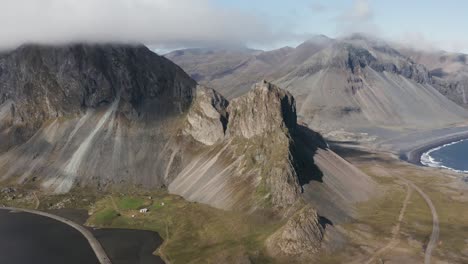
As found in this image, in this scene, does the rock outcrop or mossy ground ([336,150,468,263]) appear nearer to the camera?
the rock outcrop

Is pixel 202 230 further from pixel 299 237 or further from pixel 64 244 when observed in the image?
pixel 64 244

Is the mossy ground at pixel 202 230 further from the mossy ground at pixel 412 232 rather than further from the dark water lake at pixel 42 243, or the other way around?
the mossy ground at pixel 412 232

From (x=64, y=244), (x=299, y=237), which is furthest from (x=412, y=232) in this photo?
(x=64, y=244)

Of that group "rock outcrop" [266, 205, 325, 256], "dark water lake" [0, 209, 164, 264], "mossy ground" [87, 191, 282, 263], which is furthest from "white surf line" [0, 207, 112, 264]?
"rock outcrop" [266, 205, 325, 256]

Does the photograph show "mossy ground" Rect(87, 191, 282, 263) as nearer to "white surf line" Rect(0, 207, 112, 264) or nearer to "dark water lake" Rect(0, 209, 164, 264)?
"dark water lake" Rect(0, 209, 164, 264)

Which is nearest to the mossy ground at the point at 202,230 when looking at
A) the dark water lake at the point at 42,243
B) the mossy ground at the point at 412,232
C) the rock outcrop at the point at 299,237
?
the rock outcrop at the point at 299,237

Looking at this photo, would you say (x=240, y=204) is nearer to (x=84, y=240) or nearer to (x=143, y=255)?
(x=143, y=255)

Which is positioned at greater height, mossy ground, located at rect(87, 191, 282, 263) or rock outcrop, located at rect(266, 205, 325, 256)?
rock outcrop, located at rect(266, 205, 325, 256)

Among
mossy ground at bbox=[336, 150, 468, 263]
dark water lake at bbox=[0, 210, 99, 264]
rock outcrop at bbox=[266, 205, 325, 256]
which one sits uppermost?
rock outcrop at bbox=[266, 205, 325, 256]

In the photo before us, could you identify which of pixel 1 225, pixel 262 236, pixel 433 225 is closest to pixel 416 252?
pixel 433 225
